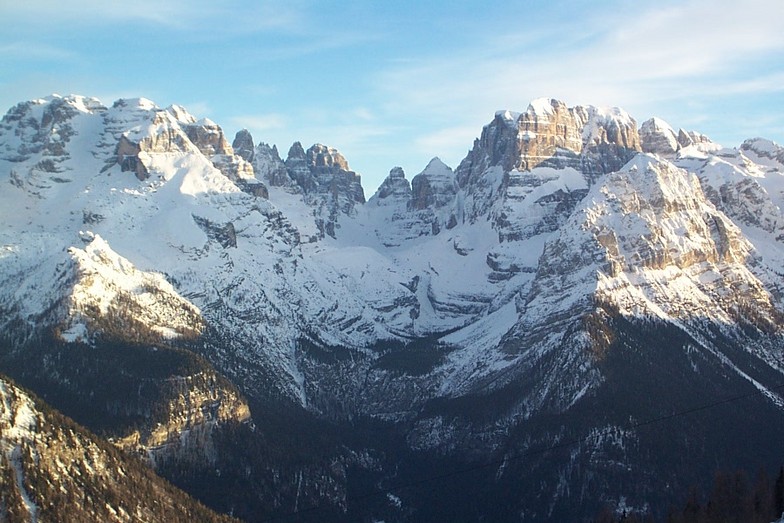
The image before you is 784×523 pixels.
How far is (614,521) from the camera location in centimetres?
18562

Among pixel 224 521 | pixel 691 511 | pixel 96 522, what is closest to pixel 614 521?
pixel 691 511

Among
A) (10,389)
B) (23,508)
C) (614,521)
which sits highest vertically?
(10,389)

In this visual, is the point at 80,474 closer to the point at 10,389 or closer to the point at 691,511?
the point at 10,389

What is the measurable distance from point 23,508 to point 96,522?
36.0 ft

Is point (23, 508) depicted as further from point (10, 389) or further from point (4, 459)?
point (10, 389)

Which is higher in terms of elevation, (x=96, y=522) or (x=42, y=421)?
(x=42, y=421)

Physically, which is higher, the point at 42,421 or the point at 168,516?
the point at 42,421

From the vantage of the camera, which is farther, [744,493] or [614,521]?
[614,521]

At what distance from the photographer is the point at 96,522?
175 metres

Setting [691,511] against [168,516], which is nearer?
[691,511]

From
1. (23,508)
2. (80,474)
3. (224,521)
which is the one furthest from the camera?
(224,521)

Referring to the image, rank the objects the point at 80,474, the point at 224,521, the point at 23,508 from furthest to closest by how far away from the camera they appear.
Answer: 1. the point at 224,521
2. the point at 80,474
3. the point at 23,508

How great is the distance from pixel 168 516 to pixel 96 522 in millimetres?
15095

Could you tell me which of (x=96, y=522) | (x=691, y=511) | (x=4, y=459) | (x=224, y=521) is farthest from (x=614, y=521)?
(x=4, y=459)
